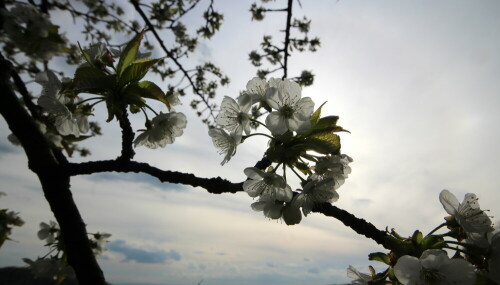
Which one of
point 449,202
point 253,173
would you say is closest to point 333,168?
point 253,173

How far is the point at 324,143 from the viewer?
4.09 feet

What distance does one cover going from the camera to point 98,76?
4.23 feet

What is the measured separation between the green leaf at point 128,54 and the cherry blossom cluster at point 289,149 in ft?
1.73

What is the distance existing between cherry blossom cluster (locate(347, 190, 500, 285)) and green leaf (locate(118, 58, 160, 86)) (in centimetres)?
129

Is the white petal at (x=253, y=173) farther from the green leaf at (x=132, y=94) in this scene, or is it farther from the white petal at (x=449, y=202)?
the white petal at (x=449, y=202)

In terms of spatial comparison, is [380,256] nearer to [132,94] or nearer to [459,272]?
[459,272]

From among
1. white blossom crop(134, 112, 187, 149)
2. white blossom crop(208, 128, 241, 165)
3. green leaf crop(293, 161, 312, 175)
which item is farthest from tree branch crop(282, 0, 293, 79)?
green leaf crop(293, 161, 312, 175)

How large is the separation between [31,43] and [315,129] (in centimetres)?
294

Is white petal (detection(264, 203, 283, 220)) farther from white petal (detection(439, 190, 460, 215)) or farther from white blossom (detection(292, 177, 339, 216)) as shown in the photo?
white petal (detection(439, 190, 460, 215))

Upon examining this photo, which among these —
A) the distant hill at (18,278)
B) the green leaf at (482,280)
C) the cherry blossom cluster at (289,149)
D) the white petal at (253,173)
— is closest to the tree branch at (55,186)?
the cherry blossom cluster at (289,149)

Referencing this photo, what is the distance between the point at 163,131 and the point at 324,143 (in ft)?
3.26

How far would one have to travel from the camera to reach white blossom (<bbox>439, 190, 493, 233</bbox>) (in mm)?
1200

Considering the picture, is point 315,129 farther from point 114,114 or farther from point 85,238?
point 85,238

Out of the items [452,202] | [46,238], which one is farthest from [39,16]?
[452,202]
